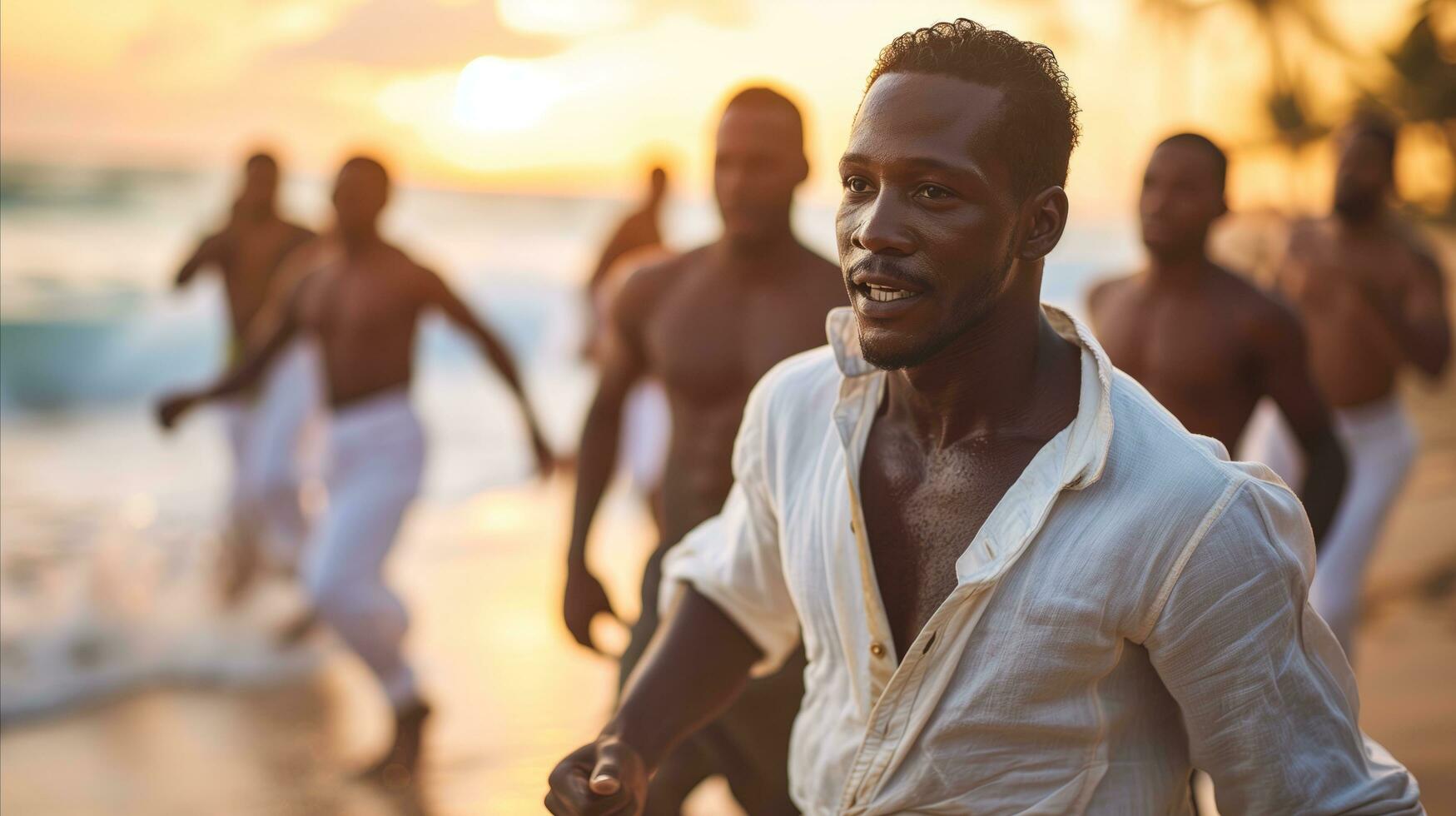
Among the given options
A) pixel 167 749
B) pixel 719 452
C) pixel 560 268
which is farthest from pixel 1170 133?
pixel 560 268

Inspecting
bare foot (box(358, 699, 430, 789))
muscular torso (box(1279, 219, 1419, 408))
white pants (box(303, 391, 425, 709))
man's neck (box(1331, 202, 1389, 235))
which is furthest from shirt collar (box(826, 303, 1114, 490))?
man's neck (box(1331, 202, 1389, 235))

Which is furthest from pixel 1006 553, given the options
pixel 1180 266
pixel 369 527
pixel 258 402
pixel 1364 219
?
pixel 258 402

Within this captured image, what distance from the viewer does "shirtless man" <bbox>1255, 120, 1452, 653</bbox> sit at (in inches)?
246

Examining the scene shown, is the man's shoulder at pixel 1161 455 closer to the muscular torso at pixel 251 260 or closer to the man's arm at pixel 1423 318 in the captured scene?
the man's arm at pixel 1423 318

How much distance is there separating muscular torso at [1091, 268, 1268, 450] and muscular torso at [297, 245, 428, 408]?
9.85 ft

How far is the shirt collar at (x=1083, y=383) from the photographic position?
1931 millimetres

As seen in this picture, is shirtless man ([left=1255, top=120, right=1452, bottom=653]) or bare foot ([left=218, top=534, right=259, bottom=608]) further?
bare foot ([left=218, top=534, right=259, bottom=608])

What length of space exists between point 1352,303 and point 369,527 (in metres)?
4.01

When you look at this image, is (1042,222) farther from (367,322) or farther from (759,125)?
(367,322)

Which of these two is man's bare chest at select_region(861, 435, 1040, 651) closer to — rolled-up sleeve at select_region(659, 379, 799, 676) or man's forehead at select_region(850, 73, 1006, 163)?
rolled-up sleeve at select_region(659, 379, 799, 676)

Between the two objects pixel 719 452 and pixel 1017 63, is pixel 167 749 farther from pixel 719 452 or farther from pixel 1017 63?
pixel 1017 63

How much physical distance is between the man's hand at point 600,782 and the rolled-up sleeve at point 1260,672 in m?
0.73

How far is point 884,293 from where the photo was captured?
2.03 meters

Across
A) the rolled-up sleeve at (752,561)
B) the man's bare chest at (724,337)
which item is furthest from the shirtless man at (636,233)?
the rolled-up sleeve at (752,561)
